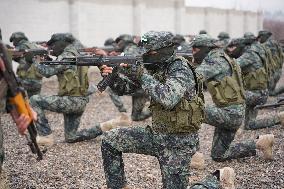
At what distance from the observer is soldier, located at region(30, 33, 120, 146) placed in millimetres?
6730

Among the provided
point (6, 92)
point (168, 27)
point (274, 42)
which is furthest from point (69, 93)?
point (168, 27)

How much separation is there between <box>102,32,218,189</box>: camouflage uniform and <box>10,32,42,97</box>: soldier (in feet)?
18.4

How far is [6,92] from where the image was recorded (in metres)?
2.98

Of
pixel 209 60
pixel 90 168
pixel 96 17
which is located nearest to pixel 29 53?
pixel 90 168

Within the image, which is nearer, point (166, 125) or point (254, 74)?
point (166, 125)

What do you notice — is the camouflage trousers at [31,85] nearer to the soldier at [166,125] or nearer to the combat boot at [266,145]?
the combat boot at [266,145]

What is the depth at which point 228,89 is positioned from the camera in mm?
5633

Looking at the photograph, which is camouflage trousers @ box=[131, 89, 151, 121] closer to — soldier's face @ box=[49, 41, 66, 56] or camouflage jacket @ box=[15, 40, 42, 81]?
camouflage jacket @ box=[15, 40, 42, 81]

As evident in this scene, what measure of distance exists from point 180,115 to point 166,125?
0.17 meters

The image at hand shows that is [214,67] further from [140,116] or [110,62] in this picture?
[140,116]

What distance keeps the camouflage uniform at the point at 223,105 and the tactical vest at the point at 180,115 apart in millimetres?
1562

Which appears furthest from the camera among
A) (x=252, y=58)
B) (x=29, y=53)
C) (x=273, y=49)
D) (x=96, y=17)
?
(x=96, y=17)

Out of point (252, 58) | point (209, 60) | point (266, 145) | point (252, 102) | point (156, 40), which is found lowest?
point (266, 145)

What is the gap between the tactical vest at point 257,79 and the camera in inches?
300
